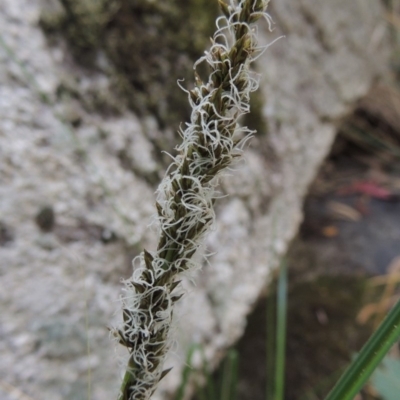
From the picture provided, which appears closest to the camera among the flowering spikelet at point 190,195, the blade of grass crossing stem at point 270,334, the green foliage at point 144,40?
the flowering spikelet at point 190,195

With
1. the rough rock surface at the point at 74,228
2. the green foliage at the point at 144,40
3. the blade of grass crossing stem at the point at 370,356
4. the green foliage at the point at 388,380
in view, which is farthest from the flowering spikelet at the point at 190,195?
the green foliage at the point at 144,40

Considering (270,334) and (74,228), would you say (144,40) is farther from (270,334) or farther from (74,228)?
(270,334)

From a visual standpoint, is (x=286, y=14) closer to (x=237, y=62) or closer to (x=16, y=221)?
(x=16, y=221)

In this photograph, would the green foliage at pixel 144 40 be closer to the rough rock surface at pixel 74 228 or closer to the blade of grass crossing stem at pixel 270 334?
the rough rock surface at pixel 74 228

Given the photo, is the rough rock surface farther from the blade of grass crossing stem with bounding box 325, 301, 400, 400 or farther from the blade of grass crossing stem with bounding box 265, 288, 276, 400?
the blade of grass crossing stem with bounding box 325, 301, 400, 400

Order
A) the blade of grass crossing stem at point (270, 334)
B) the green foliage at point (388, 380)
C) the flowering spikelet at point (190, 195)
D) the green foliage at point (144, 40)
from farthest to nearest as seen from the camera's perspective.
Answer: the blade of grass crossing stem at point (270, 334), the green foliage at point (144, 40), the green foliage at point (388, 380), the flowering spikelet at point (190, 195)

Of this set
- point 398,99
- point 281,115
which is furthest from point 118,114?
point 398,99
